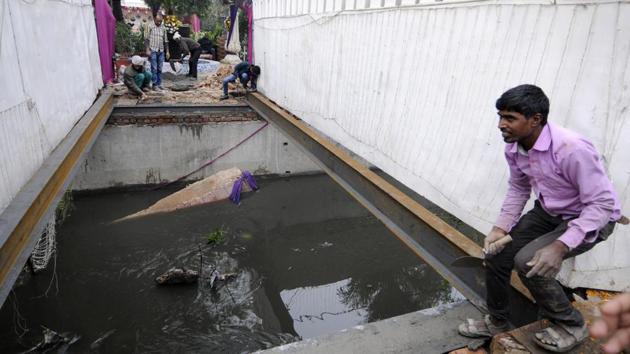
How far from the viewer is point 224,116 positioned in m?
10.0

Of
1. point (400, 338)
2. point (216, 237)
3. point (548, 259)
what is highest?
point (548, 259)

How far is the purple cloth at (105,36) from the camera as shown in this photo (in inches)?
362

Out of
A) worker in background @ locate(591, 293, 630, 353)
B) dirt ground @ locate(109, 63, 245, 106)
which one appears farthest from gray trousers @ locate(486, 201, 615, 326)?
dirt ground @ locate(109, 63, 245, 106)

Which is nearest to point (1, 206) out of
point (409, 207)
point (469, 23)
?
point (409, 207)

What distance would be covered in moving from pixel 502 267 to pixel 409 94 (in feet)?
6.38

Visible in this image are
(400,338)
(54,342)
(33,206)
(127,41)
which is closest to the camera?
(400,338)

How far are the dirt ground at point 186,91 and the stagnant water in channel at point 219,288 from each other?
106 inches

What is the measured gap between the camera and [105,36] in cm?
963

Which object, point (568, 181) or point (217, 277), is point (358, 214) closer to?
point (217, 277)

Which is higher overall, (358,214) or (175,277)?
(175,277)

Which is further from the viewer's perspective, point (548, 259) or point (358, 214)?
point (358, 214)

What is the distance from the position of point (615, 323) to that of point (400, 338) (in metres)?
1.54

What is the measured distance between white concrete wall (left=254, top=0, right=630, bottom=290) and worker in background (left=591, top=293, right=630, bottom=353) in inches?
48.7

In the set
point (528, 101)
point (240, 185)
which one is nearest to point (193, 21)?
point (240, 185)
